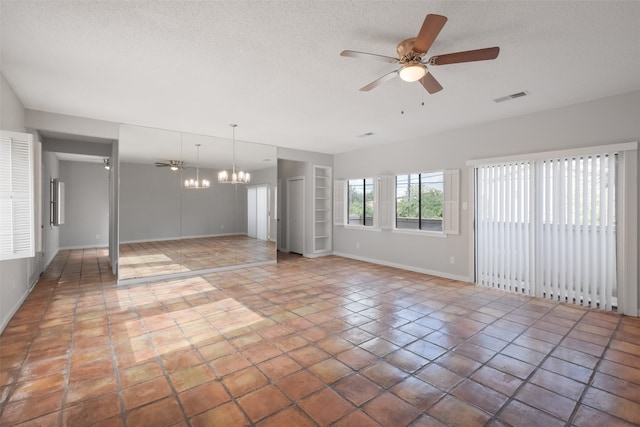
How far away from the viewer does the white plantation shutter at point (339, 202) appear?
777 centimetres

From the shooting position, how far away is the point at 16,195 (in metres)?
2.64

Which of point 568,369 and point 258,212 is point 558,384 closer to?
point 568,369

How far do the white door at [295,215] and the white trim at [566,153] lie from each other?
4.41m

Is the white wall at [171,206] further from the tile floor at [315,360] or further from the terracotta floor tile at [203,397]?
the terracotta floor tile at [203,397]

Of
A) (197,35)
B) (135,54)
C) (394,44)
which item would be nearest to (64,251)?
(135,54)

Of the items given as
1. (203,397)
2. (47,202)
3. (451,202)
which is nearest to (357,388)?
(203,397)

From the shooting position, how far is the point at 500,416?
1.93m

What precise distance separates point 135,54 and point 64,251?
321 inches

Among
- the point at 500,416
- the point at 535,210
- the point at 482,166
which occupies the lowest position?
the point at 500,416

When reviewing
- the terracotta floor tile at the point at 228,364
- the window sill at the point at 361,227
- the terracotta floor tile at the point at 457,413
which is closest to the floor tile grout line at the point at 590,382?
the terracotta floor tile at the point at 457,413

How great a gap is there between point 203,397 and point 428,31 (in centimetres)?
309

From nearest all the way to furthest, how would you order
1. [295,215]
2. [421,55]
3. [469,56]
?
[469,56] < [421,55] < [295,215]

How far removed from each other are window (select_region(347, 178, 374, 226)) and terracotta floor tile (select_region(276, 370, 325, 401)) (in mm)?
5188

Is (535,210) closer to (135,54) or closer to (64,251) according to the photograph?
(135,54)
